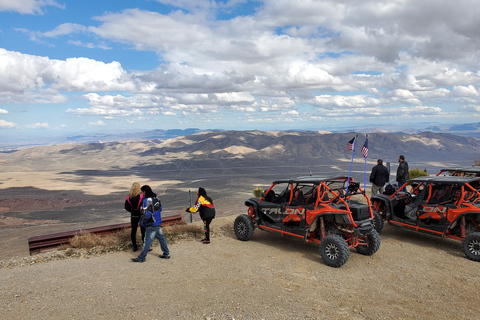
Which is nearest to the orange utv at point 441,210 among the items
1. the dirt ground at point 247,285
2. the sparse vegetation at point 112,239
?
the dirt ground at point 247,285

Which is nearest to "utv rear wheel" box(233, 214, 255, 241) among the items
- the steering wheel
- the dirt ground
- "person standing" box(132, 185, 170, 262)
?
the dirt ground

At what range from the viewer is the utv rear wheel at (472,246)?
749cm

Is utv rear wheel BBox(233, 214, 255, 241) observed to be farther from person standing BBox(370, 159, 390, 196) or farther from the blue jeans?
person standing BBox(370, 159, 390, 196)

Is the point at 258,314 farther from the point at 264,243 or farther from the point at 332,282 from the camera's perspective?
the point at 264,243

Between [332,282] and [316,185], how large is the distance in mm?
2473

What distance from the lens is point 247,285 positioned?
603 cm

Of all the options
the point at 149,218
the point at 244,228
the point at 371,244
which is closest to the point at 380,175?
the point at 371,244

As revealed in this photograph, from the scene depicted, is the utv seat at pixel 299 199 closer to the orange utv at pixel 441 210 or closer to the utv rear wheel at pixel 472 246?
the orange utv at pixel 441 210

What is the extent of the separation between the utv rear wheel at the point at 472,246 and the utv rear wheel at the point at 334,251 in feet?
10.1

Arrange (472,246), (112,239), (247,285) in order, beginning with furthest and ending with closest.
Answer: (112,239) < (472,246) < (247,285)

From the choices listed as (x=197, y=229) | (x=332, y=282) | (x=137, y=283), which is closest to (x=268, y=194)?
(x=197, y=229)

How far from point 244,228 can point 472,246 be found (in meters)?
5.64

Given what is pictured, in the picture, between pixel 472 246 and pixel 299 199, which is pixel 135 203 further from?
pixel 472 246

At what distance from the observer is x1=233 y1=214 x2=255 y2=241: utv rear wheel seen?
918cm
